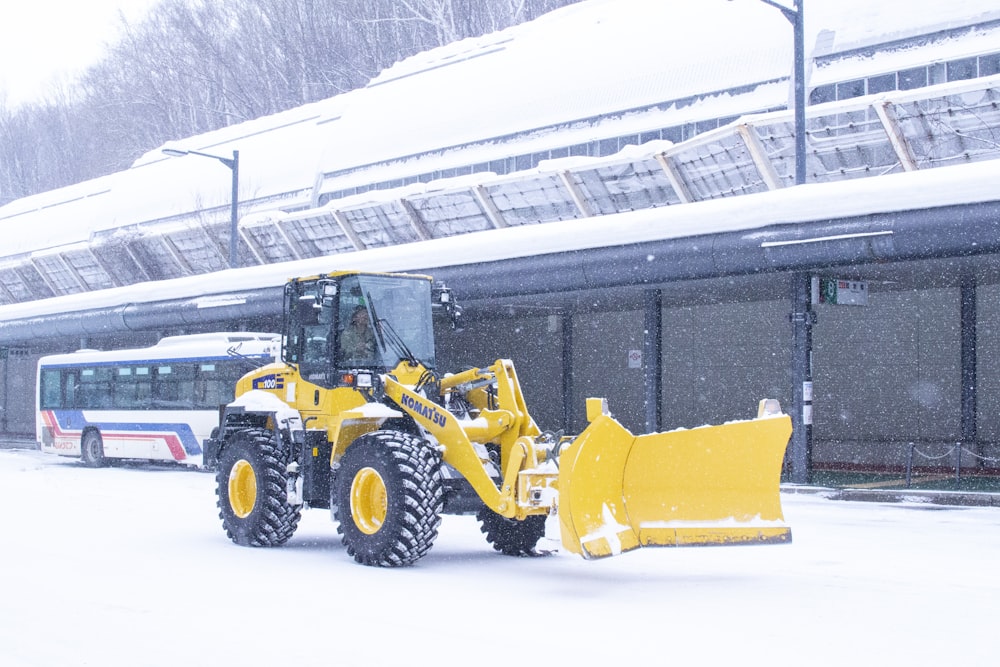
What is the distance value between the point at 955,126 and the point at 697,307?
902 centimetres

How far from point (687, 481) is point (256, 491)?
5050 millimetres

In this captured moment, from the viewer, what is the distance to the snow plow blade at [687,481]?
388 inches

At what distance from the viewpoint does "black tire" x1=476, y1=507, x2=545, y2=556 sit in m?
A: 12.0

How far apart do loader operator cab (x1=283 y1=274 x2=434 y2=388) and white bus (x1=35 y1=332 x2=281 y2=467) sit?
12.5 m

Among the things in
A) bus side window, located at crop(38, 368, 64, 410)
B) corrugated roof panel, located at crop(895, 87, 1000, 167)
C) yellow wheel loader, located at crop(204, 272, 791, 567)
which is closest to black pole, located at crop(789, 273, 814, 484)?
corrugated roof panel, located at crop(895, 87, 1000, 167)

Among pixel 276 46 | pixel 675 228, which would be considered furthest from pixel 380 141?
pixel 276 46

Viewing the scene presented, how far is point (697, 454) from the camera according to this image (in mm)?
10141

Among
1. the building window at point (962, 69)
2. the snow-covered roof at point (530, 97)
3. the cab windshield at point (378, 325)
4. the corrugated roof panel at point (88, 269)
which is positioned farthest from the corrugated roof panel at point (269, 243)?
the cab windshield at point (378, 325)

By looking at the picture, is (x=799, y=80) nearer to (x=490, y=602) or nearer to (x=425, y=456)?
(x=425, y=456)

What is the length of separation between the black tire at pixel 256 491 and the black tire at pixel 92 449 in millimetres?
16881

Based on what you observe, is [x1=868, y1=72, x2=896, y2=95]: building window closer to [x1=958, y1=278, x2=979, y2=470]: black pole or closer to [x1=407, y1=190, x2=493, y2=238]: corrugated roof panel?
[x1=958, y1=278, x2=979, y2=470]: black pole

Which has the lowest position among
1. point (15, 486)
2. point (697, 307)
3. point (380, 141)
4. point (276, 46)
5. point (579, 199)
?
point (15, 486)

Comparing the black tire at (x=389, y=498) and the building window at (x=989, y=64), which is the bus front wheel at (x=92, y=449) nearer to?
the black tire at (x=389, y=498)

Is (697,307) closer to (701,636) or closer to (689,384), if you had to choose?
(689,384)
